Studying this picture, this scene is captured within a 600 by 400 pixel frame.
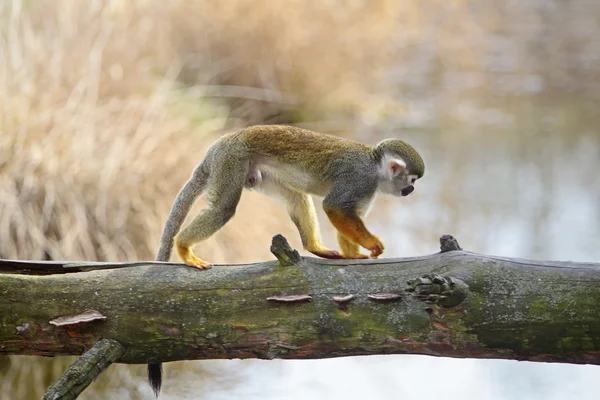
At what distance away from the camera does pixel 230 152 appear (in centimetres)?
249

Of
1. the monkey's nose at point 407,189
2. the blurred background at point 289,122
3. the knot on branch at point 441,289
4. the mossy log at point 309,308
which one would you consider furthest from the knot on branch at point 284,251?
the blurred background at point 289,122

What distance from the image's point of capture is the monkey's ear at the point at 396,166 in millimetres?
2533

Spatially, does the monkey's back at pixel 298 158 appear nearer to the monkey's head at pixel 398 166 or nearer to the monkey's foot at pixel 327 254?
the monkey's head at pixel 398 166

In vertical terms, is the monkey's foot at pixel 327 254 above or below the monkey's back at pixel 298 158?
below

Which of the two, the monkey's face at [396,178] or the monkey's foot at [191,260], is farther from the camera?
the monkey's face at [396,178]

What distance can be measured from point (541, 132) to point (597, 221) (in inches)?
59.0

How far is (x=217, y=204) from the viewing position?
7.95 feet

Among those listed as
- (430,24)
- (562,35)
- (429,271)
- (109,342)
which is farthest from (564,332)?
(562,35)

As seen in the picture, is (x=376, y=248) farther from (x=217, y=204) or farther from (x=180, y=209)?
(x=180, y=209)

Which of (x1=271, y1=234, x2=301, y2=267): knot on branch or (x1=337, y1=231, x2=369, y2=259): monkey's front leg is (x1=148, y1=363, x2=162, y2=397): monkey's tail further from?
(x1=337, y1=231, x2=369, y2=259): monkey's front leg

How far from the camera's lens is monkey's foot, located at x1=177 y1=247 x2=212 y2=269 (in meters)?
2.16

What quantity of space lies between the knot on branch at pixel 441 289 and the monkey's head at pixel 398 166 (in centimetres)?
77

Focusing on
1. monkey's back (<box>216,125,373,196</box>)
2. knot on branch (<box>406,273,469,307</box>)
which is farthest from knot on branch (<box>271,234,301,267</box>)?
monkey's back (<box>216,125,373,196</box>)

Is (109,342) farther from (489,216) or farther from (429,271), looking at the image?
(489,216)
